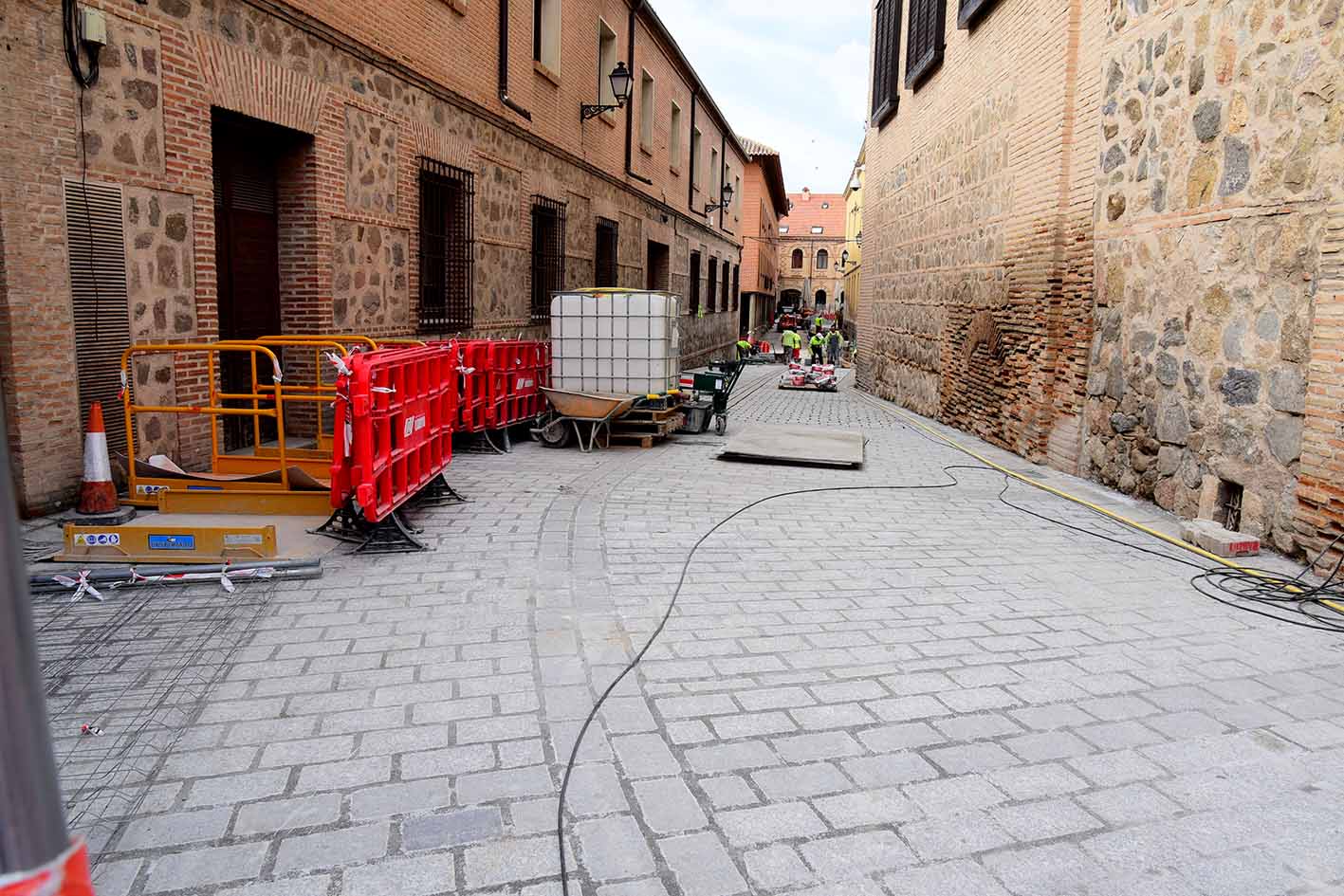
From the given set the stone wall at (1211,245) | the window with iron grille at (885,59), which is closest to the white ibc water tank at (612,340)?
the stone wall at (1211,245)

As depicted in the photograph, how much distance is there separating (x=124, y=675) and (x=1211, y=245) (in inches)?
293

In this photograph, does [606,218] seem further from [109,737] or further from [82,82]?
[109,737]

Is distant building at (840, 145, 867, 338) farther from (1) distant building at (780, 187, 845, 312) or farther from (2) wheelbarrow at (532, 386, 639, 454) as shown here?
(2) wheelbarrow at (532, 386, 639, 454)

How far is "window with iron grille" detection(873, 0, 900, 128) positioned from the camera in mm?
18391

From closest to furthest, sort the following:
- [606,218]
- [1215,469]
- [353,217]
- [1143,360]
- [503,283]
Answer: [1215,469], [1143,360], [353,217], [503,283], [606,218]

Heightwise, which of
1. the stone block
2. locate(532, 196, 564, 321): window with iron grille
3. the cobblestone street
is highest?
locate(532, 196, 564, 321): window with iron grille

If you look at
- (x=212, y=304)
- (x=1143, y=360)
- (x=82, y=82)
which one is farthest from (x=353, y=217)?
(x=1143, y=360)

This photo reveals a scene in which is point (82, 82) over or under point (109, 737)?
over

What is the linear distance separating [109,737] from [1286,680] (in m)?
4.81

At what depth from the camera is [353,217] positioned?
929 cm

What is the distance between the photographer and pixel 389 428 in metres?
5.95

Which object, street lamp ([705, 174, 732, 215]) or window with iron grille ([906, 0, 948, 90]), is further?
street lamp ([705, 174, 732, 215])

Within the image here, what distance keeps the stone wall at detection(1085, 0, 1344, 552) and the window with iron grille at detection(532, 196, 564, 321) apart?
8.49m

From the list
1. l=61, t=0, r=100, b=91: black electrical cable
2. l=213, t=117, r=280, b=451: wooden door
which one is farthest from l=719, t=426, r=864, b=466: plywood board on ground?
l=61, t=0, r=100, b=91: black electrical cable
